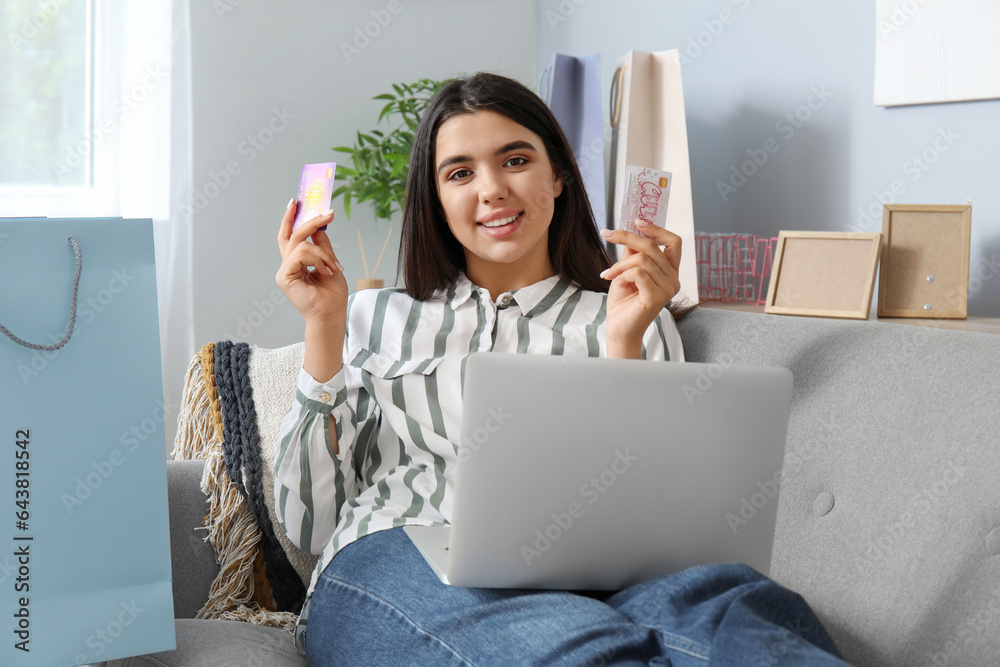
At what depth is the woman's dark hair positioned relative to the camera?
1.27m

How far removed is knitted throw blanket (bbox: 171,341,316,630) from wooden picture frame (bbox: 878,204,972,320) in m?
0.94

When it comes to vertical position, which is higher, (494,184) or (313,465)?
(494,184)

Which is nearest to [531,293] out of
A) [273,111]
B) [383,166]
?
[383,166]

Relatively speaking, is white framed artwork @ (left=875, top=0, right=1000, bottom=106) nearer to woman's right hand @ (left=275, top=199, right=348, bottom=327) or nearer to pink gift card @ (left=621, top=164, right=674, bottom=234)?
pink gift card @ (left=621, top=164, right=674, bottom=234)

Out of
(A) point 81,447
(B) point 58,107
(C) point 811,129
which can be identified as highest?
(B) point 58,107

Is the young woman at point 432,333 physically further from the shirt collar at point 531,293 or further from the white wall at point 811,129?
the white wall at point 811,129

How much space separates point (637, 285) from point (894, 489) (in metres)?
0.39

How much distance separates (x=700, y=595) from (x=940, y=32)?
3.58 ft

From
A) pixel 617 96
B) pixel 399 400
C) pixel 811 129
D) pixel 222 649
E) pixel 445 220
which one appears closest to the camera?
pixel 222 649

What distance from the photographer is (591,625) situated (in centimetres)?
77

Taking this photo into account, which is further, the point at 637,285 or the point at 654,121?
the point at 654,121

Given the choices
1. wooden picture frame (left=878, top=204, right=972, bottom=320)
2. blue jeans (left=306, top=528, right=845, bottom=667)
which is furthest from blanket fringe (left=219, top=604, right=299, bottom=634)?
wooden picture frame (left=878, top=204, right=972, bottom=320)

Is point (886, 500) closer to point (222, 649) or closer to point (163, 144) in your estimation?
point (222, 649)

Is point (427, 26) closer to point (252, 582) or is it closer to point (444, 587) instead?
point (252, 582)
